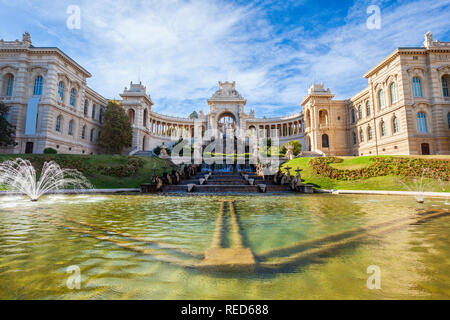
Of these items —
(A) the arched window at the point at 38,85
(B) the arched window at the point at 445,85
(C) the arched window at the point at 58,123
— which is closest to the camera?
(A) the arched window at the point at 38,85

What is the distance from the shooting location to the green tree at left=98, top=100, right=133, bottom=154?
125 feet

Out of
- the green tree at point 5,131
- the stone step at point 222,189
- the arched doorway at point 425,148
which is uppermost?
the green tree at point 5,131

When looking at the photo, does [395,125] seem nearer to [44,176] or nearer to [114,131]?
[44,176]

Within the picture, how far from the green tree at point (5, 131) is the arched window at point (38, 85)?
3.96 metres

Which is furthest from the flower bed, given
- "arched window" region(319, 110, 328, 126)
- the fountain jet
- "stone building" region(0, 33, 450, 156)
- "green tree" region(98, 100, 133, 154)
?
"arched window" region(319, 110, 328, 126)

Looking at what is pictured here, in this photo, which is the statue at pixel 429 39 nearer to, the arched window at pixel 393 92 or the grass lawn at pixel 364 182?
the arched window at pixel 393 92

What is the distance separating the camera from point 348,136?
49.3 m

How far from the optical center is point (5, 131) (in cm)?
2709

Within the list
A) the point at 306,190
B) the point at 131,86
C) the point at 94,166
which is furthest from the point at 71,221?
the point at 131,86

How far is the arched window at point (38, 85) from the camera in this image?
102 ft

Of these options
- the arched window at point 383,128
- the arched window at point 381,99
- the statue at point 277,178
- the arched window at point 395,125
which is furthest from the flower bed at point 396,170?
the arched window at point 381,99

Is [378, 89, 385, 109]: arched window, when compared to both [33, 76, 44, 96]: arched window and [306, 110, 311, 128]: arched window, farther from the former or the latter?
[33, 76, 44, 96]: arched window

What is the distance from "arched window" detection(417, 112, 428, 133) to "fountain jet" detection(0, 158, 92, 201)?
42430 mm
